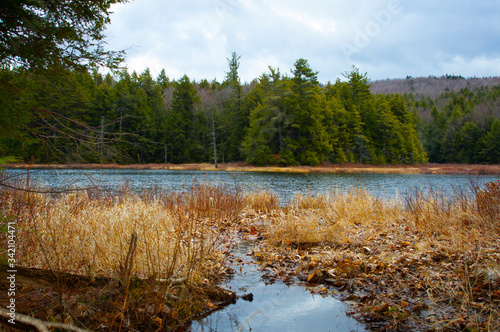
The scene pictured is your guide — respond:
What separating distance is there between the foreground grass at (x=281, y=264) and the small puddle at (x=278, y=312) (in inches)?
7.6

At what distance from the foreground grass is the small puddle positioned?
0.19m

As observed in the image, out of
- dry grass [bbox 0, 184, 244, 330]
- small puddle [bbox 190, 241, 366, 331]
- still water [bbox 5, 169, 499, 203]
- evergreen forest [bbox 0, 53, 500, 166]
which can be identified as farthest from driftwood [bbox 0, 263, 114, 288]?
evergreen forest [bbox 0, 53, 500, 166]

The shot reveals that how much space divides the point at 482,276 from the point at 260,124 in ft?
156

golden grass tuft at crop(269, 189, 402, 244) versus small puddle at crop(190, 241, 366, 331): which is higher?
golden grass tuft at crop(269, 189, 402, 244)

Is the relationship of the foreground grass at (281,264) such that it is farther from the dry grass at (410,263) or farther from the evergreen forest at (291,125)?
the evergreen forest at (291,125)

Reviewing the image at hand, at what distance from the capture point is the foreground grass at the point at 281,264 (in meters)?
3.11

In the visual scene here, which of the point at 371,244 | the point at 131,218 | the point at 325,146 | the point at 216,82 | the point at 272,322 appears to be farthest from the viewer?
the point at 216,82

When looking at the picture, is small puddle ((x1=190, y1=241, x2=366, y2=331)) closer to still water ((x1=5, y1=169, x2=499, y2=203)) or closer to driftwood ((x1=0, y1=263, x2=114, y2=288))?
driftwood ((x1=0, y1=263, x2=114, y2=288))

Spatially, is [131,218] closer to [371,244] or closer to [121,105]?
[371,244]

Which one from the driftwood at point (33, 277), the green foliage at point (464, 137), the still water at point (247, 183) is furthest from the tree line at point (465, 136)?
the driftwood at point (33, 277)

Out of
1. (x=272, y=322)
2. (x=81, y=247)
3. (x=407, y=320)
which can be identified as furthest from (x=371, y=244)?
(x=81, y=247)

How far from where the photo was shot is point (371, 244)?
5953mm

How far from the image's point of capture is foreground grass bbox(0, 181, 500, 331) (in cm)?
311

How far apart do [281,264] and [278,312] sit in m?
1.61
